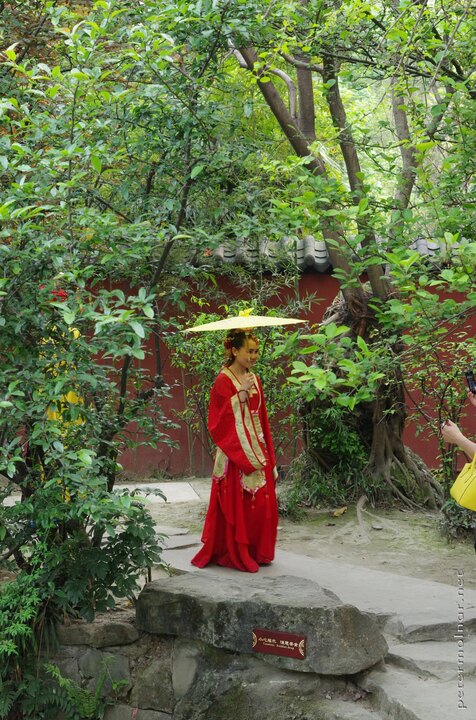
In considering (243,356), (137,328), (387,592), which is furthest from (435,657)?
(243,356)

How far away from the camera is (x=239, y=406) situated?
628cm

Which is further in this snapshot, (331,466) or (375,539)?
(331,466)

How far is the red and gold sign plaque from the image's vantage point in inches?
183

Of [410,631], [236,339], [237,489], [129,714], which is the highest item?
[236,339]

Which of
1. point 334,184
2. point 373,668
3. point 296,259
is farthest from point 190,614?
point 296,259

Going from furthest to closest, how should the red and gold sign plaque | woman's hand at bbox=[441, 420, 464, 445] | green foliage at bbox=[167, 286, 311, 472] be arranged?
green foliage at bbox=[167, 286, 311, 472] → the red and gold sign plaque → woman's hand at bbox=[441, 420, 464, 445]

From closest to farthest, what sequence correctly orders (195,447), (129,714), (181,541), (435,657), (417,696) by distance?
(417,696) → (435,657) → (129,714) → (181,541) → (195,447)

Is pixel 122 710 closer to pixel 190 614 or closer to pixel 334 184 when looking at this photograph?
pixel 190 614

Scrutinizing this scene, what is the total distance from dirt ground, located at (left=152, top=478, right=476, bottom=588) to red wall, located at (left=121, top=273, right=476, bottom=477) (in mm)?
1426

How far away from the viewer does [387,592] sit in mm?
5758

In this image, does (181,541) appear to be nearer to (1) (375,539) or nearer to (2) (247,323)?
(1) (375,539)

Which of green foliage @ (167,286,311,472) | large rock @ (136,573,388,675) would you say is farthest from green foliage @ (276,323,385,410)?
green foliage @ (167,286,311,472)

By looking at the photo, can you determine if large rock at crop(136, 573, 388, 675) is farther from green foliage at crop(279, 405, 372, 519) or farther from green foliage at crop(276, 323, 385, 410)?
green foliage at crop(279, 405, 372, 519)

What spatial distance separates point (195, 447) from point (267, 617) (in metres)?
5.48
